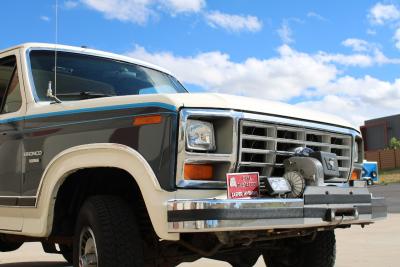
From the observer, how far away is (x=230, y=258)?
197 inches

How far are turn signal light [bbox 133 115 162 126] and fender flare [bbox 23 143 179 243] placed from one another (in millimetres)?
175

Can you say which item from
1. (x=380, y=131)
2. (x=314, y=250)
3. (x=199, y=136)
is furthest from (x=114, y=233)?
(x=380, y=131)

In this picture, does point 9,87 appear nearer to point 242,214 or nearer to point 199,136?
point 199,136

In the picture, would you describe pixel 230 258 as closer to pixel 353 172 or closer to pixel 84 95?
pixel 353 172

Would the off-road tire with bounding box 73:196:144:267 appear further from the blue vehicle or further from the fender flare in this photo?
the blue vehicle

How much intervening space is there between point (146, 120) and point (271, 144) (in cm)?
89

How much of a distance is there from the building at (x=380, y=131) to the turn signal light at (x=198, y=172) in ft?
198

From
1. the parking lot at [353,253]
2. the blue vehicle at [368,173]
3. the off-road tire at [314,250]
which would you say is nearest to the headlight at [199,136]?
the off-road tire at [314,250]

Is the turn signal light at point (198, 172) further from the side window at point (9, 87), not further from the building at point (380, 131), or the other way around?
the building at point (380, 131)

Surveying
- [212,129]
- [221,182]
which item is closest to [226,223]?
[221,182]

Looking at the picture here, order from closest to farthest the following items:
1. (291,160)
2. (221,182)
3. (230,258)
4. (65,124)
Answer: (221,182) < (291,160) < (65,124) < (230,258)

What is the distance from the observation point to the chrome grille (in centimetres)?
379

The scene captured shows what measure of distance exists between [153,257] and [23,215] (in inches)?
46.1

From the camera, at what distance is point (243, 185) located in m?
3.57
